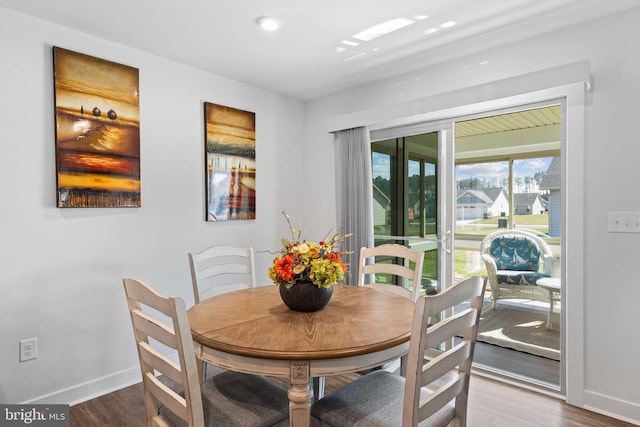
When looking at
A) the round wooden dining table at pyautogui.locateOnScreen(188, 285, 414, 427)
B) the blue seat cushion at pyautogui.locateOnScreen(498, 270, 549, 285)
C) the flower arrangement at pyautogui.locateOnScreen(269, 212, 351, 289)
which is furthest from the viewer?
the blue seat cushion at pyautogui.locateOnScreen(498, 270, 549, 285)

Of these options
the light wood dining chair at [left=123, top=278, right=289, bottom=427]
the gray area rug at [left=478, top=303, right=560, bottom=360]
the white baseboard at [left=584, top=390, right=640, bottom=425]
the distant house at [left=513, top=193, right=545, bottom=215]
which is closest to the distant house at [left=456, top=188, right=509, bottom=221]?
the distant house at [left=513, top=193, right=545, bottom=215]

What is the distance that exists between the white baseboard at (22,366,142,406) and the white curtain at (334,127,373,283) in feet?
6.13

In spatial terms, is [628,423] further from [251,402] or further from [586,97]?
[251,402]

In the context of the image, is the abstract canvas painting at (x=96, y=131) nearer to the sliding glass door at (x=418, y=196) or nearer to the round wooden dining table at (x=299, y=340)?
the round wooden dining table at (x=299, y=340)

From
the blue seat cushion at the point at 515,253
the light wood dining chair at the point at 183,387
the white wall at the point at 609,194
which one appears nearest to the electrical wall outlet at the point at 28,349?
the light wood dining chair at the point at 183,387

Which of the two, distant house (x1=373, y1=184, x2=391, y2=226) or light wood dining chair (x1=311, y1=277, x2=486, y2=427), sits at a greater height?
distant house (x1=373, y1=184, x2=391, y2=226)

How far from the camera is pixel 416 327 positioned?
3.69 ft

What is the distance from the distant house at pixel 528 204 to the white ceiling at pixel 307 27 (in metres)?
1.56

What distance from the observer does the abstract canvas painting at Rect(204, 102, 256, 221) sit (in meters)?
3.04

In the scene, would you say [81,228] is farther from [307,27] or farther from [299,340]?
[307,27]

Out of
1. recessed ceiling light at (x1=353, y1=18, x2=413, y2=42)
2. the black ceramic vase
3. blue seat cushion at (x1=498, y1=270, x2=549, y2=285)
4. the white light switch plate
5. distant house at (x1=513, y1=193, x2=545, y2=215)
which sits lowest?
blue seat cushion at (x1=498, y1=270, x2=549, y2=285)

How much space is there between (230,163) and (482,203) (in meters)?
2.49

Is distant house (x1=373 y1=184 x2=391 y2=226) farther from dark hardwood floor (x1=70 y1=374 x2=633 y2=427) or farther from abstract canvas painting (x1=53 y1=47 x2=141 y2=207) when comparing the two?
abstract canvas painting (x1=53 y1=47 x2=141 y2=207)

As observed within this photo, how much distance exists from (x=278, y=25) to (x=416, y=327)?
198 centimetres
